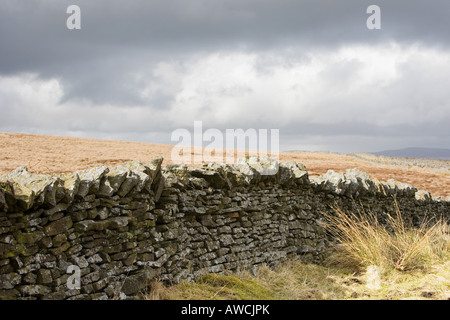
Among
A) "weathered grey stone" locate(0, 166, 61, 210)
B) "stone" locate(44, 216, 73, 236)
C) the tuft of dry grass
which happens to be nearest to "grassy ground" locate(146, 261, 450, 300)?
the tuft of dry grass

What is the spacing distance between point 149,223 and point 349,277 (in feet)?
15.7

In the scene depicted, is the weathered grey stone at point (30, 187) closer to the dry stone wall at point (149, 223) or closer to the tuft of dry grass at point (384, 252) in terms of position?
the dry stone wall at point (149, 223)

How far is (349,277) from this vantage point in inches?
369

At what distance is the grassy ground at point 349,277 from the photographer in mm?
7438

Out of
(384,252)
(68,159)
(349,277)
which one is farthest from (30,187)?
(68,159)

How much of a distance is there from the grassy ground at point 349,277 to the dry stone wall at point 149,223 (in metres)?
0.34

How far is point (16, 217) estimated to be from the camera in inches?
205

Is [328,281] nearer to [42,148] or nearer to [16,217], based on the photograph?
[16,217]

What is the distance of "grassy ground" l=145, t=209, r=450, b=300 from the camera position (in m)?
7.44
